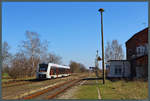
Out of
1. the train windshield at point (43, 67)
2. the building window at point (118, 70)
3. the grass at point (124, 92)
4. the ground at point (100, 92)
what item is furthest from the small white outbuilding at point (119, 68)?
the grass at point (124, 92)

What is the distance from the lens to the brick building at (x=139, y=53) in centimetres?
2784

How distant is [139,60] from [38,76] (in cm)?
1591

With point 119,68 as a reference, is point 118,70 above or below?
below

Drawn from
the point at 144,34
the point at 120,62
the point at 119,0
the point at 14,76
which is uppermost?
the point at 144,34

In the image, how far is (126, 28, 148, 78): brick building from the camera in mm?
27837

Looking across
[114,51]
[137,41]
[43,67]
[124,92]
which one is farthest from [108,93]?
[114,51]

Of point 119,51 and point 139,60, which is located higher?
point 119,51

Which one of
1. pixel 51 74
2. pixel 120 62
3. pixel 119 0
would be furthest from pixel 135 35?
pixel 119 0

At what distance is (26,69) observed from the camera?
42344mm

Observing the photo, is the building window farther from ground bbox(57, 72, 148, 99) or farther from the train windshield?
ground bbox(57, 72, 148, 99)

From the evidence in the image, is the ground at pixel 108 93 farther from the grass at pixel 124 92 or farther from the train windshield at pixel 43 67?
the train windshield at pixel 43 67

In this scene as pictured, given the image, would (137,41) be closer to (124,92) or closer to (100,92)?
(124,92)

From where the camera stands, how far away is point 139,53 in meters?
36.1

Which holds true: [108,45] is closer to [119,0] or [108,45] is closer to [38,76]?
[38,76]
